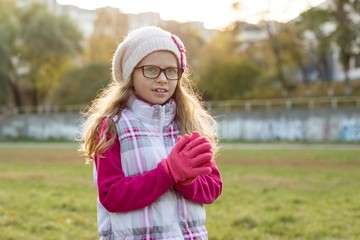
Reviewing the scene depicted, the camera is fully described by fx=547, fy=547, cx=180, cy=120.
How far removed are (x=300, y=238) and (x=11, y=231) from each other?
3.19 meters

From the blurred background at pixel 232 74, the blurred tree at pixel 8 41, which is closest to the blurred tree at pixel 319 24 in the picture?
the blurred background at pixel 232 74

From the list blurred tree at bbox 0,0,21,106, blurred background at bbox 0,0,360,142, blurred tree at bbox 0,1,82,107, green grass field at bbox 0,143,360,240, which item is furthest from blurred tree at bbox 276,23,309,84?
green grass field at bbox 0,143,360,240

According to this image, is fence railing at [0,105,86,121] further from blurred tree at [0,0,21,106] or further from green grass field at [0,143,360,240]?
green grass field at [0,143,360,240]

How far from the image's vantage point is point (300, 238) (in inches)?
232

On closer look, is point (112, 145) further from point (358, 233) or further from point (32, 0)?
point (32, 0)

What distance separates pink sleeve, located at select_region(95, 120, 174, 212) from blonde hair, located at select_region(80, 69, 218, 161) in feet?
0.35

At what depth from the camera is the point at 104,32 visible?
54.4 m

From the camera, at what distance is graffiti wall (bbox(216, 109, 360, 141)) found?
2939 cm

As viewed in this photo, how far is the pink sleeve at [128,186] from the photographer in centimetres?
241

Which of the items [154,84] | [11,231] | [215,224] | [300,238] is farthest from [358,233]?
[154,84]

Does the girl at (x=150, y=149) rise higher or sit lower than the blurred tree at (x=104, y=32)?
lower

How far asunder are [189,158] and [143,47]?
2.01 ft

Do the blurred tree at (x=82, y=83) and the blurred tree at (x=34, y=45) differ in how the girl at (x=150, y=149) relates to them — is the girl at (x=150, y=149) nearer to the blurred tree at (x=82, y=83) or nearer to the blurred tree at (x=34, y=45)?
the blurred tree at (x=82, y=83)

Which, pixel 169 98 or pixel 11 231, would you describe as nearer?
pixel 169 98
